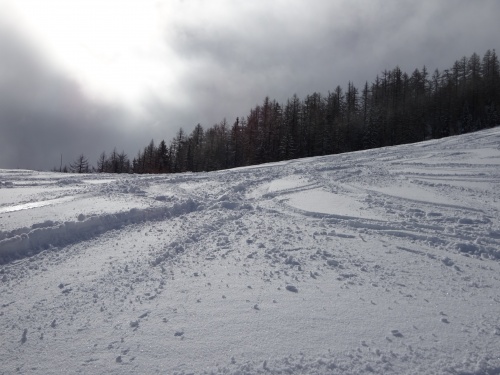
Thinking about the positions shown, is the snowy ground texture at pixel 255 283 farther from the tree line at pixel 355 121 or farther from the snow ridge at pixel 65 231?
the tree line at pixel 355 121

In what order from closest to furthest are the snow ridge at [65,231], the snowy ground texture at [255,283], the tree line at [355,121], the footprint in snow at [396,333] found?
the snowy ground texture at [255,283], the footprint in snow at [396,333], the snow ridge at [65,231], the tree line at [355,121]

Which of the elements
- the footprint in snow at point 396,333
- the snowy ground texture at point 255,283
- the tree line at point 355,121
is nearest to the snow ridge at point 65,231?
the snowy ground texture at point 255,283

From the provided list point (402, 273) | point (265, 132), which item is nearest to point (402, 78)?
point (265, 132)

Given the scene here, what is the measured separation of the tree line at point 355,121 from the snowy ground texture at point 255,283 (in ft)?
119

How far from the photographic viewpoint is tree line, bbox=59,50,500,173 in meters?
45.0

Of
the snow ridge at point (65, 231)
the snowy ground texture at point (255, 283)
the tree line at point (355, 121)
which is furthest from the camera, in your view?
the tree line at point (355, 121)

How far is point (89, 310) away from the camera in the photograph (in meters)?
4.60

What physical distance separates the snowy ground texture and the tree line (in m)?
36.3

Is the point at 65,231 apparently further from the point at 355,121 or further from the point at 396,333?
the point at 355,121

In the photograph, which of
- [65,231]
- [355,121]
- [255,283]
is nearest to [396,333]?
[255,283]

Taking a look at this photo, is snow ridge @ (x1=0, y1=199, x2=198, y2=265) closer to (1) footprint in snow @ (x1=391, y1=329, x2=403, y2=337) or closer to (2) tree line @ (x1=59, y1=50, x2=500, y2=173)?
(1) footprint in snow @ (x1=391, y1=329, x2=403, y2=337)

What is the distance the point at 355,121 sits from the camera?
48031 mm

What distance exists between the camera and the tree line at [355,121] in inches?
1770

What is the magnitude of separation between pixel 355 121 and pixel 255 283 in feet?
153
